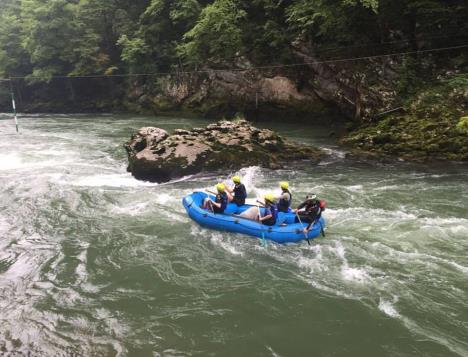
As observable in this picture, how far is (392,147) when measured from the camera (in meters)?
14.5

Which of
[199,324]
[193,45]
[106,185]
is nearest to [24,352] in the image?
[199,324]

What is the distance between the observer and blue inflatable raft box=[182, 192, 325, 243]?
27.7 ft

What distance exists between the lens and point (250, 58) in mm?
23125

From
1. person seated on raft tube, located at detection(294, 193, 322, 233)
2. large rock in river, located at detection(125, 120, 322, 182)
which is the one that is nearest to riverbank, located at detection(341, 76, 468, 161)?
large rock in river, located at detection(125, 120, 322, 182)

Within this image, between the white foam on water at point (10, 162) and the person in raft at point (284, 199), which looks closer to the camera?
the person in raft at point (284, 199)

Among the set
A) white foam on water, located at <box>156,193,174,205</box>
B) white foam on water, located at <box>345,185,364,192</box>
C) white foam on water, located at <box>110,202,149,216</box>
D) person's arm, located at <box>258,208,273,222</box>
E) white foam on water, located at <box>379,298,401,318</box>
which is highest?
person's arm, located at <box>258,208,273,222</box>

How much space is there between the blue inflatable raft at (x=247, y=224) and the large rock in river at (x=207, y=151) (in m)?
3.60

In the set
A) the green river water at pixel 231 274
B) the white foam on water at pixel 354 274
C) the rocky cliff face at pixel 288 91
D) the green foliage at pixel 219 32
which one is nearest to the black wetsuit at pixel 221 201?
the green river water at pixel 231 274

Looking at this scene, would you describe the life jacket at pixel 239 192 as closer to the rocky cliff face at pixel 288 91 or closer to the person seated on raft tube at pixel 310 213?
the person seated on raft tube at pixel 310 213

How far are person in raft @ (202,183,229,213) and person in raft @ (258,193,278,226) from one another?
40.9 inches

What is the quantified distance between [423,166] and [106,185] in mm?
9771

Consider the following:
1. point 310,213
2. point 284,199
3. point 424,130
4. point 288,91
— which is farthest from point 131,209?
point 288,91

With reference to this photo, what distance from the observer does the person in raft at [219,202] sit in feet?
30.5

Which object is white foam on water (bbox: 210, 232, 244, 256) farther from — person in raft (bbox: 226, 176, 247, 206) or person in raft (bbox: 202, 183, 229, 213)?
person in raft (bbox: 226, 176, 247, 206)
